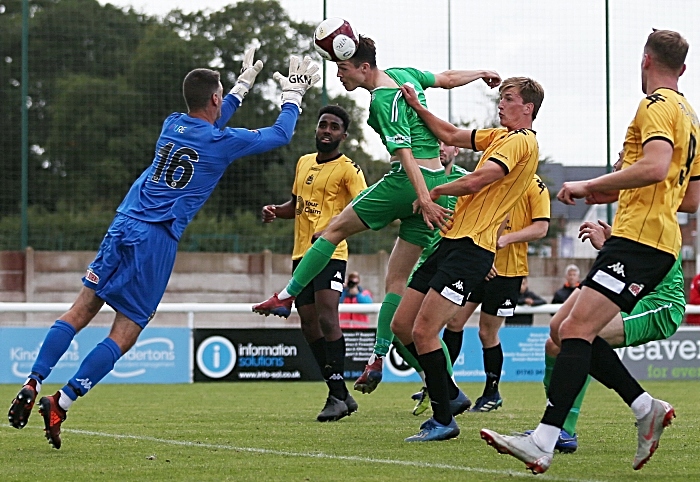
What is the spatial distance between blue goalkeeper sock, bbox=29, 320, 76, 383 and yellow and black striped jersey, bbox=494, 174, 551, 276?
4165mm

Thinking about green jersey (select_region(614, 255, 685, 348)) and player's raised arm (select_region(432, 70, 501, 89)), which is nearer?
green jersey (select_region(614, 255, 685, 348))

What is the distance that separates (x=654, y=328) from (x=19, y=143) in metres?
14.9

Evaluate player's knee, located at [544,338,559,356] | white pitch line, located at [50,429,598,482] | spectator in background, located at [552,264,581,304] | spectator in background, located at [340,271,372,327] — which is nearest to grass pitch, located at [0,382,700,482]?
white pitch line, located at [50,429,598,482]

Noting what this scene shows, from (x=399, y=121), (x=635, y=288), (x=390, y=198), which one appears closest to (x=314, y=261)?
(x=390, y=198)

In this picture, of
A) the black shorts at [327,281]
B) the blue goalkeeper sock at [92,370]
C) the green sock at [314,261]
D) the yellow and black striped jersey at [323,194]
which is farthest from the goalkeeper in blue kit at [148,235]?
the yellow and black striped jersey at [323,194]

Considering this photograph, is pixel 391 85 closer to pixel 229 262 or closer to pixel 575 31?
pixel 575 31

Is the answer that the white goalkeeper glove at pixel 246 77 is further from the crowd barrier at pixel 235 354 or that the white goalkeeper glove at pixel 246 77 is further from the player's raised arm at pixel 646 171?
the crowd barrier at pixel 235 354

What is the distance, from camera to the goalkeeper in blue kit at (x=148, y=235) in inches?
266

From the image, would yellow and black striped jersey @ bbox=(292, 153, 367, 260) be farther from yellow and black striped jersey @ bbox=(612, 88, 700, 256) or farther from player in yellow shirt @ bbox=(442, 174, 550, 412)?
yellow and black striped jersey @ bbox=(612, 88, 700, 256)

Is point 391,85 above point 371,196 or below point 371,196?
above

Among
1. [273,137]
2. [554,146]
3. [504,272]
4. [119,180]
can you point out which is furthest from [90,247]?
[273,137]

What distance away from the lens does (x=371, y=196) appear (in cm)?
757

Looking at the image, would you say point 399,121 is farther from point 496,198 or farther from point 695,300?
point 695,300

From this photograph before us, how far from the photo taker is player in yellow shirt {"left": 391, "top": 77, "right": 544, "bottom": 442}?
6.49 metres
